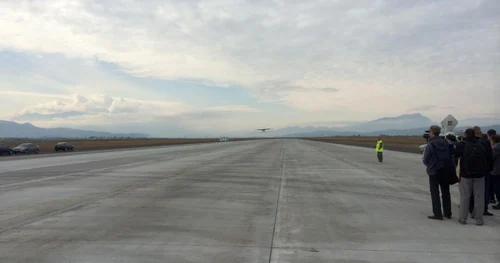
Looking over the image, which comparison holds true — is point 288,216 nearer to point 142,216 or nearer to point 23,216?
point 142,216

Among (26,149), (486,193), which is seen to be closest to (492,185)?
(486,193)

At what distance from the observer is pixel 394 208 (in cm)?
986

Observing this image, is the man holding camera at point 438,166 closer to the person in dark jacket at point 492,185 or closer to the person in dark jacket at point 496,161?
the person in dark jacket at point 496,161

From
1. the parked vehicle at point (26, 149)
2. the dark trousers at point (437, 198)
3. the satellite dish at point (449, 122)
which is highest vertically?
the satellite dish at point (449, 122)

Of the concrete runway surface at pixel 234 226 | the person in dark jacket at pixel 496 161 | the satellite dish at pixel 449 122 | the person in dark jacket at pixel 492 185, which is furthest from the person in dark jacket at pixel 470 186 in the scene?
the satellite dish at pixel 449 122

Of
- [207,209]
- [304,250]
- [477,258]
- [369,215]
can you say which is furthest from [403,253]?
[207,209]

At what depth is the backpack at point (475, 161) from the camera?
26.0 feet

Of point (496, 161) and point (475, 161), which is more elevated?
point (475, 161)

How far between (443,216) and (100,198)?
834 cm

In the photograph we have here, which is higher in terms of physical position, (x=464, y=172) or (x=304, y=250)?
(x=464, y=172)

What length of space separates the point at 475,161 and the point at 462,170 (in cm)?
31

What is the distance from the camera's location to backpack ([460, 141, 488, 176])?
7926mm

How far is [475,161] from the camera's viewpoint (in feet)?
26.0

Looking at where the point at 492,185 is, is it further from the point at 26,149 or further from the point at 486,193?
the point at 26,149
